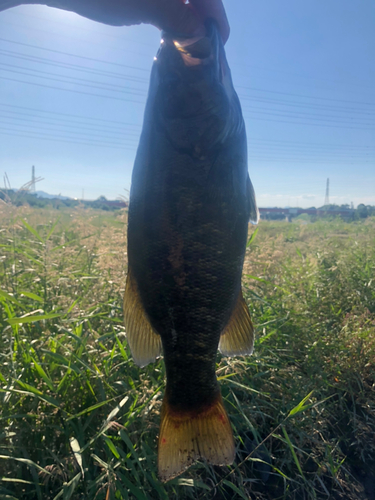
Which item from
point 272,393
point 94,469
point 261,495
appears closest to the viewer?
point 94,469

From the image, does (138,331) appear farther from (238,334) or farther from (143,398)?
(143,398)

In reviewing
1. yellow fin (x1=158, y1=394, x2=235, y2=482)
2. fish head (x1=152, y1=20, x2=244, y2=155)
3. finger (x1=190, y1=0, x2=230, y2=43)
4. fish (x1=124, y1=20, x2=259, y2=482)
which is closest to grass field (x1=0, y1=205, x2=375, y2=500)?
yellow fin (x1=158, y1=394, x2=235, y2=482)

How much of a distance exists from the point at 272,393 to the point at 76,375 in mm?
1464

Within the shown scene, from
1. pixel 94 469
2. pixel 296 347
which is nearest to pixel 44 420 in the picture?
pixel 94 469

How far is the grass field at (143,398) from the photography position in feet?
5.41

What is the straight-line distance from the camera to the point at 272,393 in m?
2.38

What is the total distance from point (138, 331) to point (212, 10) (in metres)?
1.56

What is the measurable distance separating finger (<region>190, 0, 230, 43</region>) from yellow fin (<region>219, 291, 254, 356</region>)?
1.34 m

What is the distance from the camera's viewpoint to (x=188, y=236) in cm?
129

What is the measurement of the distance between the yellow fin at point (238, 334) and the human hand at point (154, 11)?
133cm

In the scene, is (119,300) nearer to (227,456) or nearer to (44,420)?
(44,420)

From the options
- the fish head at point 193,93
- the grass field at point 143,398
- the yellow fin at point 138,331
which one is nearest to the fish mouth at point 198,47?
the fish head at point 193,93

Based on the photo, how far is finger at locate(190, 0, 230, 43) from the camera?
1400mm

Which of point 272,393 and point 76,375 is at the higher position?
point 76,375
